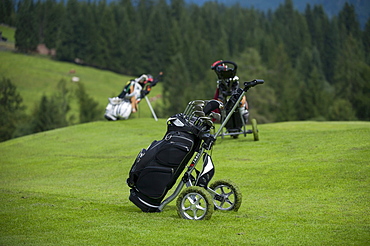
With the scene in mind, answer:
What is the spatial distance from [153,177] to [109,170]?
8731 millimetres

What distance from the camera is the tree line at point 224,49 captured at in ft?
293

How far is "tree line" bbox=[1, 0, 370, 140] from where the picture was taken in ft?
293

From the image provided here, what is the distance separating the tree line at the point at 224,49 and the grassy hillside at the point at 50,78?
11.5 feet

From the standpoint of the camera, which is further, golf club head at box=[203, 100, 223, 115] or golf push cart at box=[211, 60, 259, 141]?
golf push cart at box=[211, 60, 259, 141]

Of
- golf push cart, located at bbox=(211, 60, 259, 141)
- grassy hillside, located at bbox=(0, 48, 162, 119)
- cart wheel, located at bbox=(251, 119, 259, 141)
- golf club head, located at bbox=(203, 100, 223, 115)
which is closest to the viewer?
golf club head, located at bbox=(203, 100, 223, 115)

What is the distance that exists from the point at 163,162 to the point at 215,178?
547cm

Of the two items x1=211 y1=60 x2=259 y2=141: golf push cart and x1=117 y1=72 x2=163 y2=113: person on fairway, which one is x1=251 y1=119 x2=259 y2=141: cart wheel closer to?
x1=211 y1=60 x2=259 y2=141: golf push cart

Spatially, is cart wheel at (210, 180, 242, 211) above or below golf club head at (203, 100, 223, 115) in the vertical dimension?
below

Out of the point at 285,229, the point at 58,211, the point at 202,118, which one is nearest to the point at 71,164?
the point at 58,211

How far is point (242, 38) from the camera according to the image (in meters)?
158

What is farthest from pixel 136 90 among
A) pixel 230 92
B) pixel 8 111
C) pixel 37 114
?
pixel 8 111

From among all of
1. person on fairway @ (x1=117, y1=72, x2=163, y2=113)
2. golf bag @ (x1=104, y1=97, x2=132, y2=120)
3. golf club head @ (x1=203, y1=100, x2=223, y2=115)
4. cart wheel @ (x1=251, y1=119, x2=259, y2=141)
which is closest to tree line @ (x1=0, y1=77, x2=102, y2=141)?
golf bag @ (x1=104, y1=97, x2=132, y2=120)

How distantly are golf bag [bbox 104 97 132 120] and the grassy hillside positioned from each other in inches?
2238

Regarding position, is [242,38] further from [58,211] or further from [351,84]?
[58,211]
